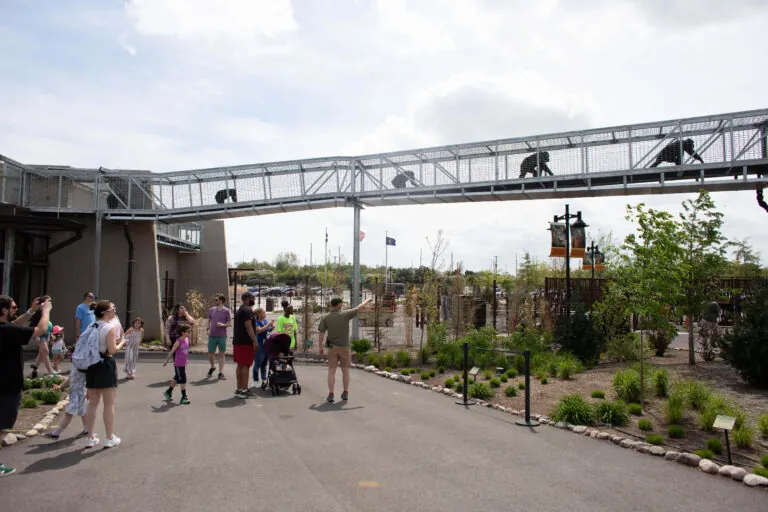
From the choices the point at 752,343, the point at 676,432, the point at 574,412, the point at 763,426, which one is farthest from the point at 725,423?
the point at 752,343

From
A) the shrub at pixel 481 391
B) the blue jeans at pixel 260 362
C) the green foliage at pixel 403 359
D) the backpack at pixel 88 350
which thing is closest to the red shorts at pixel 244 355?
the blue jeans at pixel 260 362

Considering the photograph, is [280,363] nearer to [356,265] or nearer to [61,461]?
[61,461]

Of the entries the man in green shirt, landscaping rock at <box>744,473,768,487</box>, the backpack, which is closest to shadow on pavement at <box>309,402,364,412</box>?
the man in green shirt

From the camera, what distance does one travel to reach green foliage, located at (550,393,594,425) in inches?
330

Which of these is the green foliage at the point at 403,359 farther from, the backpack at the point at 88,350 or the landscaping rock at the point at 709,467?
the backpack at the point at 88,350

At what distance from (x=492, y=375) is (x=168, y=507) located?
29.3ft

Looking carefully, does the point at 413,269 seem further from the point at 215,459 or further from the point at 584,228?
the point at 215,459

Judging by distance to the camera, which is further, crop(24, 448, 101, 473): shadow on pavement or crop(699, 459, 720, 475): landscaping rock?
crop(699, 459, 720, 475): landscaping rock

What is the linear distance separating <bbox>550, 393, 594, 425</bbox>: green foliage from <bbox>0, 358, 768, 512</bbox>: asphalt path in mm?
469

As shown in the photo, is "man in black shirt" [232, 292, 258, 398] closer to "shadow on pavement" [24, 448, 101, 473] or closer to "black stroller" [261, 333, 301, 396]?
"black stroller" [261, 333, 301, 396]

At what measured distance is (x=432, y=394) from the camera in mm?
11148

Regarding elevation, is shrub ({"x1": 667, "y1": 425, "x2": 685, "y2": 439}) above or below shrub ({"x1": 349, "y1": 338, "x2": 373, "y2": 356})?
below

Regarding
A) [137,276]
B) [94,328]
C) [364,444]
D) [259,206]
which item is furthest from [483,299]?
[94,328]

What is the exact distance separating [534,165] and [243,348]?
10038 mm
